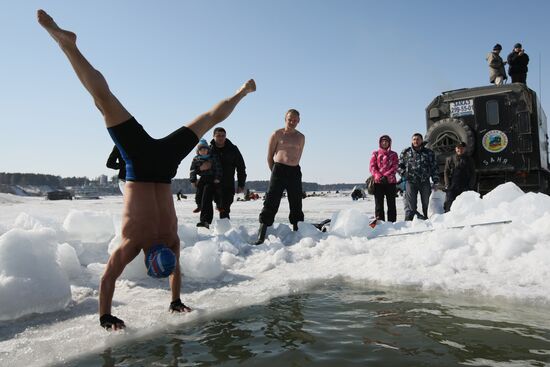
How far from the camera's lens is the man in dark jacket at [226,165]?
21.6 feet

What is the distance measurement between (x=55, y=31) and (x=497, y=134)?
30.1ft

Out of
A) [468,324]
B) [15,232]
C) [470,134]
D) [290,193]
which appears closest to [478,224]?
[468,324]

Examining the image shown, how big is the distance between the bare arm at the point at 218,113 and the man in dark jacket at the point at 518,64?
9565 millimetres

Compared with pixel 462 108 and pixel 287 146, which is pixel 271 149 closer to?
pixel 287 146

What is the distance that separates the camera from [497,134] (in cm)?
906

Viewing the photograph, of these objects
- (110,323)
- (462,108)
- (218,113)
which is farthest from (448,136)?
(110,323)

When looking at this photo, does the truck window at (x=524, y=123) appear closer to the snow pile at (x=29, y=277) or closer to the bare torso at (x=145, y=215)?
the bare torso at (x=145, y=215)

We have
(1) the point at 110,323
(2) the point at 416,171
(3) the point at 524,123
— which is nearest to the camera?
(1) the point at 110,323

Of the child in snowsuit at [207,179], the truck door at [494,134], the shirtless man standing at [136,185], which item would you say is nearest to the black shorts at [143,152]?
the shirtless man standing at [136,185]

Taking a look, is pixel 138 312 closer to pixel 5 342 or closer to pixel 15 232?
pixel 5 342

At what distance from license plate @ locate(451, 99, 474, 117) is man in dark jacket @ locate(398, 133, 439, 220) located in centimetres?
317

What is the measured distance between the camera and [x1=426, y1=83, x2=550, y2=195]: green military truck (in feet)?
28.8

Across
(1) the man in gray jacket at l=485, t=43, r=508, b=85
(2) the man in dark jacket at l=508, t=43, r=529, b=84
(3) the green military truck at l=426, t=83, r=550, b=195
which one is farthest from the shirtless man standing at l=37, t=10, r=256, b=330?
(2) the man in dark jacket at l=508, t=43, r=529, b=84

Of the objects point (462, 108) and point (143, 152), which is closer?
point (143, 152)
